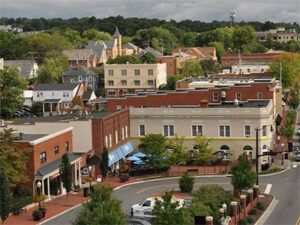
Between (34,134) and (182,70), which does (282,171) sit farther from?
(182,70)

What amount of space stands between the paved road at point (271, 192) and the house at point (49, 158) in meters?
3.90

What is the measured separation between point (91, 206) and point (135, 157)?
28199mm

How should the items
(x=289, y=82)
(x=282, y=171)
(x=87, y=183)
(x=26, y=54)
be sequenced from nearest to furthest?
1. (x=87, y=183)
2. (x=282, y=171)
3. (x=289, y=82)
4. (x=26, y=54)

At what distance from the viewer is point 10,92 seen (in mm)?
99125

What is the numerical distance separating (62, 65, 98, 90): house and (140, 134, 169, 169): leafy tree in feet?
228

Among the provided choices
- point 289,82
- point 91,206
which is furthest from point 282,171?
point 289,82

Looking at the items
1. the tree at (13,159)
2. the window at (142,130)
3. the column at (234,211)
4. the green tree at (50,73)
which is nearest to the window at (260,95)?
the window at (142,130)

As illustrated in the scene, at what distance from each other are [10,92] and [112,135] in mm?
43102

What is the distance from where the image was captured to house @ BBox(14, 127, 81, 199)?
153 ft

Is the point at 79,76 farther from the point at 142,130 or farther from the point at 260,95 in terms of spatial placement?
the point at 142,130

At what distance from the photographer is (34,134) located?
53.6m

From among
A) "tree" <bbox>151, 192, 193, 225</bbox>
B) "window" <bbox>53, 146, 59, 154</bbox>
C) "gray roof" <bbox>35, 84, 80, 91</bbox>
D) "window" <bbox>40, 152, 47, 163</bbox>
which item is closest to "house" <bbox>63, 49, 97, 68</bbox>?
"gray roof" <bbox>35, 84, 80, 91</bbox>

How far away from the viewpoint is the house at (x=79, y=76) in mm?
128625

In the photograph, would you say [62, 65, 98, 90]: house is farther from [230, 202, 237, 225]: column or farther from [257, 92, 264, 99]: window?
[230, 202, 237, 225]: column
